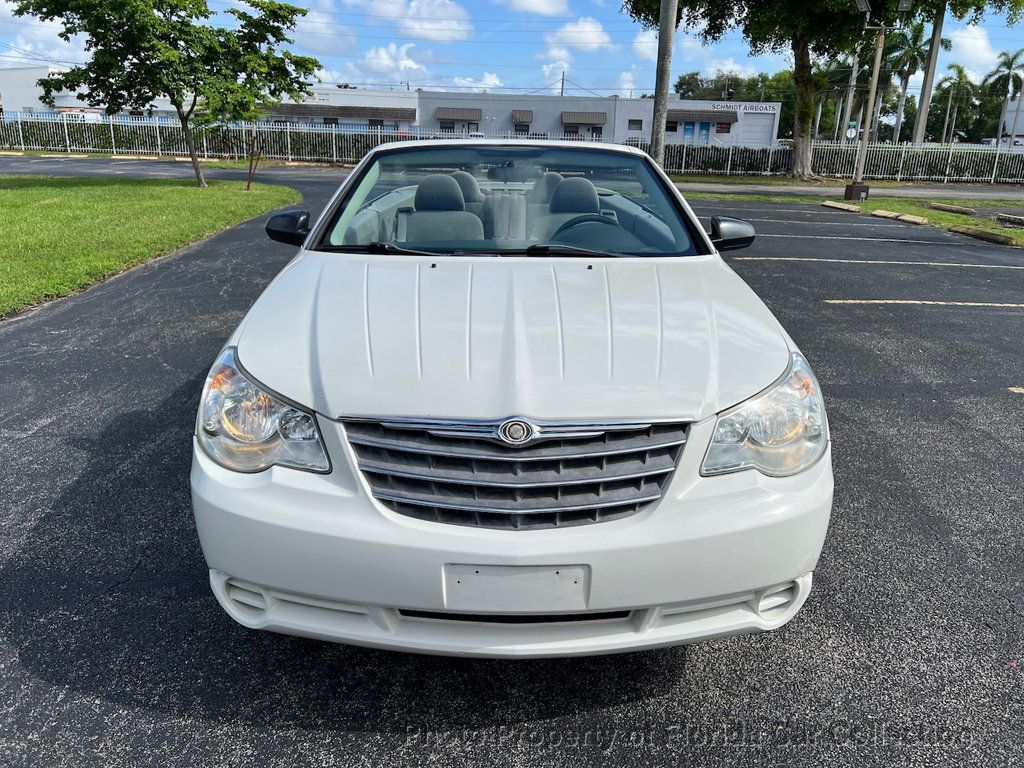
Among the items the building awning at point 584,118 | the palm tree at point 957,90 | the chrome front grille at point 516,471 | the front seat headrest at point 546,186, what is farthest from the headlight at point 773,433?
the palm tree at point 957,90

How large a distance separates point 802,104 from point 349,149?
67.4ft

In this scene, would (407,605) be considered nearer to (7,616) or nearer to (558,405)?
(558,405)

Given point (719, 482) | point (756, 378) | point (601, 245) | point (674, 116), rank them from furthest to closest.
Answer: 1. point (674, 116)
2. point (601, 245)
3. point (756, 378)
4. point (719, 482)

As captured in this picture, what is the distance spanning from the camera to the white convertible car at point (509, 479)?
1.77 metres

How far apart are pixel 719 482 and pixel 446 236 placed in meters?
1.73

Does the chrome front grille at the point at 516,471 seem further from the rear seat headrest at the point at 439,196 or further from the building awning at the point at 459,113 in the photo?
the building awning at the point at 459,113

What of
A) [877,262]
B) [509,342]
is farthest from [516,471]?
[877,262]

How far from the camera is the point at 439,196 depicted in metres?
3.48

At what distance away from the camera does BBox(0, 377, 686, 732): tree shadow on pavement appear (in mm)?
2053

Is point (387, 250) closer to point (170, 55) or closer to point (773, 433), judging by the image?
point (773, 433)

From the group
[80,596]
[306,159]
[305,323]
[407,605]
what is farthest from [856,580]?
[306,159]

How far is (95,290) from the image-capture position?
7066 mm

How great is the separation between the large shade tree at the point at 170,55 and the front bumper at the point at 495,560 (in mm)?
17494

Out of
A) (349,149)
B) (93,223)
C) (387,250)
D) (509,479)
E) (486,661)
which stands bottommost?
(486,661)
